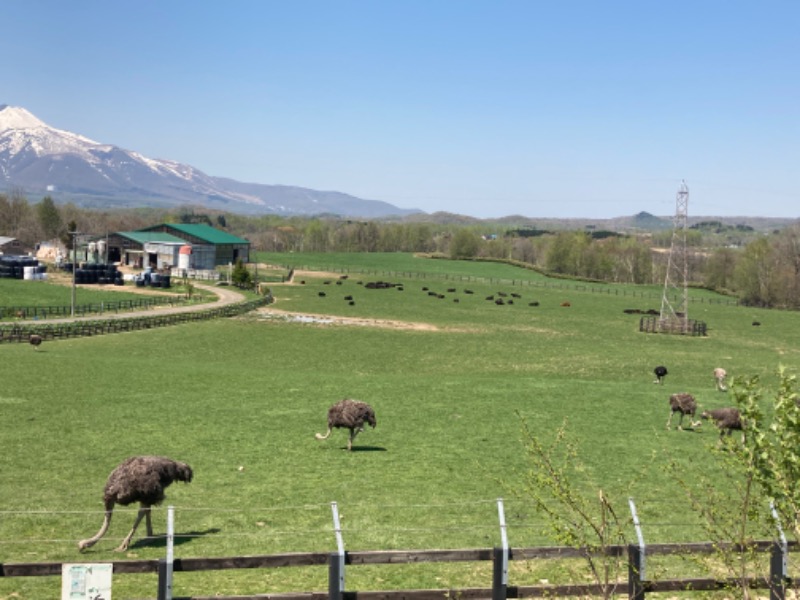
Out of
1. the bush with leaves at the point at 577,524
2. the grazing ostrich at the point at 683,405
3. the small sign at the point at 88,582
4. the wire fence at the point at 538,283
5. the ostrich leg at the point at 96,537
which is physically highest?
the bush with leaves at the point at 577,524

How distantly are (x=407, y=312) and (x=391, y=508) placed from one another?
218 feet

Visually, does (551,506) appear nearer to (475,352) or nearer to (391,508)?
(391,508)

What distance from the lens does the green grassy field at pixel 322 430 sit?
14.8 m

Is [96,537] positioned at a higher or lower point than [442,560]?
lower

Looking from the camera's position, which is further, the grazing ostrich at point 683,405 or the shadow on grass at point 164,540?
the grazing ostrich at point 683,405

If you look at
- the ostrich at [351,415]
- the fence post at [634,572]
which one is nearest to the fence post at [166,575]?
the fence post at [634,572]

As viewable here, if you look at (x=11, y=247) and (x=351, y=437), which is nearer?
(x=351, y=437)

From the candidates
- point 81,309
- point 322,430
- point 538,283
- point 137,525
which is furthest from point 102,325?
point 538,283

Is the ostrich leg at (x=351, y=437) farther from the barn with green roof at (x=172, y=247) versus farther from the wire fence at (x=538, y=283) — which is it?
the barn with green roof at (x=172, y=247)

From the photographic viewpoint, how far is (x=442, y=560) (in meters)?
10.5

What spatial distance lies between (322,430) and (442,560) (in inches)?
618

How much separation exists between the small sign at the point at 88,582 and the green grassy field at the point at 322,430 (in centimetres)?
242

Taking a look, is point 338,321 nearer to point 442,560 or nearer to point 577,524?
point 577,524

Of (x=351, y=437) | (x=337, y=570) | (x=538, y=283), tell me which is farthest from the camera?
(x=538, y=283)
